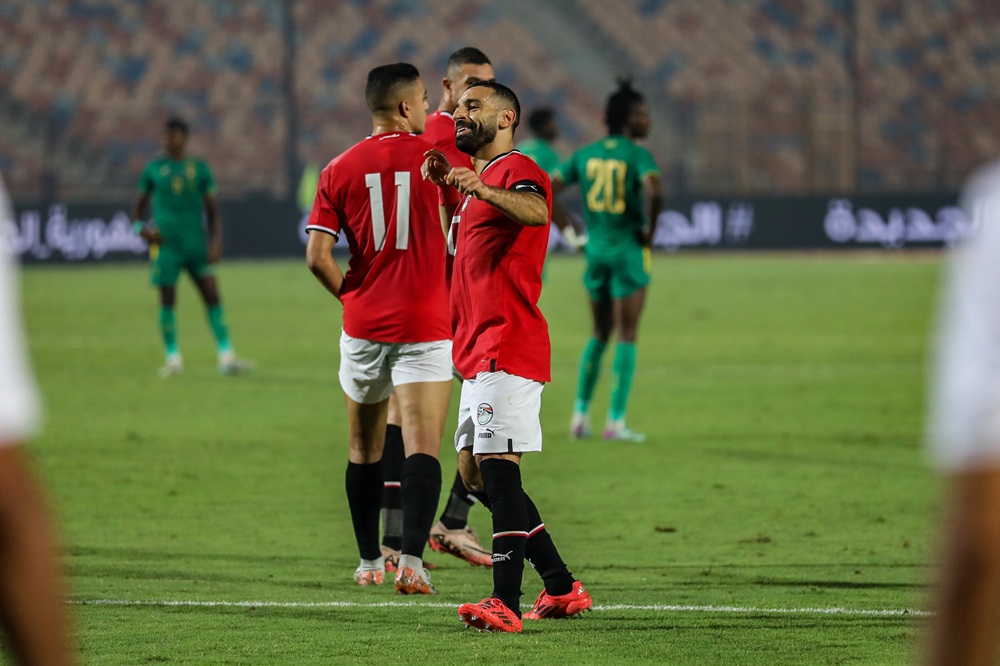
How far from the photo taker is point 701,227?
102 feet

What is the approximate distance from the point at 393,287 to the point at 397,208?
0.99ft

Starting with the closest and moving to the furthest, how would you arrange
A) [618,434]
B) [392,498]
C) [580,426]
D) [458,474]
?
[392,498] → [458,474] → [618,434] → [580,426]

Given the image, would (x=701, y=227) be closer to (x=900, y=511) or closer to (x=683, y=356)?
(x=683, y=356)

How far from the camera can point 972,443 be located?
7.73 feet

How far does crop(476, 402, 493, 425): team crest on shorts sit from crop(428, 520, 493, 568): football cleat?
162cm

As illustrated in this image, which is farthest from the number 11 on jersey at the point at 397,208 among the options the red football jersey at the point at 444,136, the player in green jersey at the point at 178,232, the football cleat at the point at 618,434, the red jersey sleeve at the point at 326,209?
the player in green jersey at the point at 178,232

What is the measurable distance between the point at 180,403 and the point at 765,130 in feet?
83.5

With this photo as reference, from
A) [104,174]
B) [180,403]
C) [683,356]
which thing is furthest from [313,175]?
[180,403]

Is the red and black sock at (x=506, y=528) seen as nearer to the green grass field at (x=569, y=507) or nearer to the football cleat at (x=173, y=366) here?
the green grass field at (x=569, y=507)

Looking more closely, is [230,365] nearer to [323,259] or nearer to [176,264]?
[176,264]

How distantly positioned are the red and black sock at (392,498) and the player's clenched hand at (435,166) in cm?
154

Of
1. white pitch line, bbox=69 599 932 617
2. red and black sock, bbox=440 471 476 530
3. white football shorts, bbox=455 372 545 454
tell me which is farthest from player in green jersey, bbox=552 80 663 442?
white football shorts, bbox=455 372 545 454

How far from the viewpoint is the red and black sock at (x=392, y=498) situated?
652 centimetres

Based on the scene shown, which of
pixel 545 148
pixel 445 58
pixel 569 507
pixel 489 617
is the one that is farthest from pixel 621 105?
pixel 445 58
